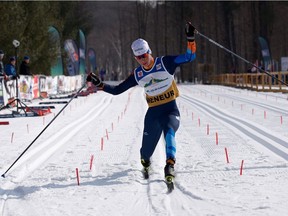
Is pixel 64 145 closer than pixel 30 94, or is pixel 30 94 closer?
pixel 64 145

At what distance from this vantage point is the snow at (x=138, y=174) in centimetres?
528

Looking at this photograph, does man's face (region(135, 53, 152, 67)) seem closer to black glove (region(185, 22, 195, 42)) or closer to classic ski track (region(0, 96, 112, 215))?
black glove (region(185, 22, 195, 42))

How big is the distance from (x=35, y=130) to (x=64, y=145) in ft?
10.2

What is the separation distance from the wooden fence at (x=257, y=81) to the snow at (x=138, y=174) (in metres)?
17.1

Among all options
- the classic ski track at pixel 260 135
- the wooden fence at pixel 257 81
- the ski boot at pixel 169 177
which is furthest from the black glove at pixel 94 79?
the wooden fence at pixel 257 81

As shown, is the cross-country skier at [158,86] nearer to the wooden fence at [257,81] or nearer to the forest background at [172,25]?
the wooden fence at [257,81]

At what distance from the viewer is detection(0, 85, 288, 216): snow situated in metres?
5.28

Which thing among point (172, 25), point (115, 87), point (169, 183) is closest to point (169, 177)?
point (169, 183)

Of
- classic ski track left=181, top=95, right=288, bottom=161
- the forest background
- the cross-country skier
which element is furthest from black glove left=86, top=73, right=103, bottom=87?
the forest background

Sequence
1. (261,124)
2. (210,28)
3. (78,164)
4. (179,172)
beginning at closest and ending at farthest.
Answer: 1. (179,172)
2. (78,164)
3. (261,124)
4. (210,28)

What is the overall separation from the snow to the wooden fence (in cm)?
1712

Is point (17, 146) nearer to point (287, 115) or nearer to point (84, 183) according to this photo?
point (84, 183)

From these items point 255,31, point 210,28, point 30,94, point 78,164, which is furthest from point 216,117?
point 210,28

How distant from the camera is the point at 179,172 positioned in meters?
7.05
